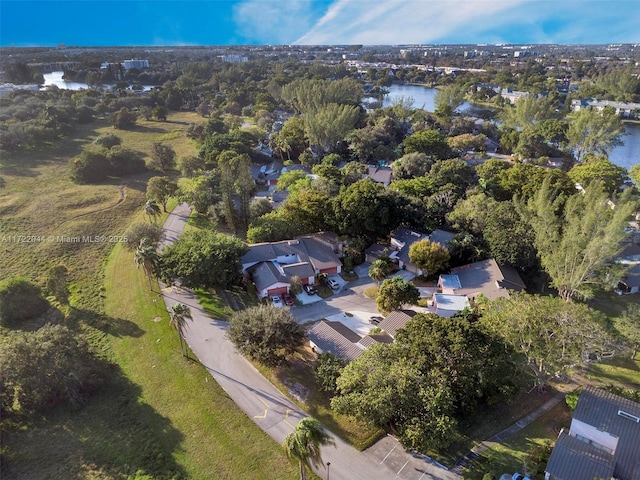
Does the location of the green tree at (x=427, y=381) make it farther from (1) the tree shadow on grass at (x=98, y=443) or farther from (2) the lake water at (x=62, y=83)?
(2) the lake water at (x=62, y=83)

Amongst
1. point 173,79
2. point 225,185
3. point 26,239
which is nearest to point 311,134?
point 225,185

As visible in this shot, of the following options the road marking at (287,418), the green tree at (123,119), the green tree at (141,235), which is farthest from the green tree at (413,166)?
the green tree at (123,119)

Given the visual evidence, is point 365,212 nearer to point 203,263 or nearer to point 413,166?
point 203,263

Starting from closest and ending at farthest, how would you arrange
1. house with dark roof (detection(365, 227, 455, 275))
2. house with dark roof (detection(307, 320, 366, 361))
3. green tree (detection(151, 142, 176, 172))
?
house with dark roof (detection(307, 320, 366, 361)) → house with dark roof (detection(365, 227, 455, 275)) → green tree (detection(151, 142, 176, 172))

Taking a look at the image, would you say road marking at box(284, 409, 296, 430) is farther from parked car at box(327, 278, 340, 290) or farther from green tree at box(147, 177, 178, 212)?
green tree at box(147, 177, 178, 212)

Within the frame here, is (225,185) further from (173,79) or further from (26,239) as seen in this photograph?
(173,79)

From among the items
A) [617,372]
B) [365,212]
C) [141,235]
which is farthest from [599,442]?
[141,235]

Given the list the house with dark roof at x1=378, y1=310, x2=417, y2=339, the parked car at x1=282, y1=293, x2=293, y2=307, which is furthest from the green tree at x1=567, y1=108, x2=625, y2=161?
the parked car at x1=282, y1=293, x2=293, y2=307
